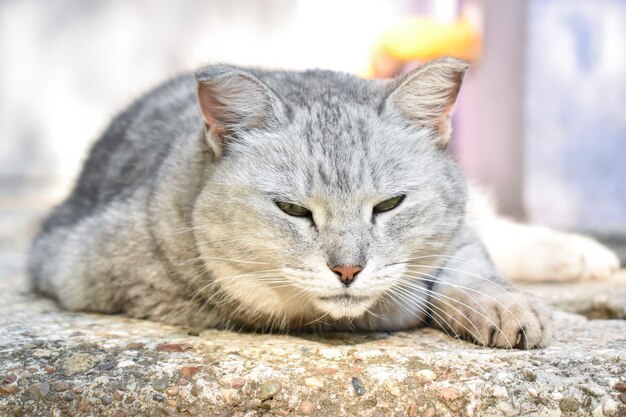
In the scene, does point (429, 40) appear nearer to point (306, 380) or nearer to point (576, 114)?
point (576, 114)

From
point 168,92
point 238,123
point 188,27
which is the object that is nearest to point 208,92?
point 238,123

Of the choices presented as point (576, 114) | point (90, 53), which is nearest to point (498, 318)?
point (576, 114)

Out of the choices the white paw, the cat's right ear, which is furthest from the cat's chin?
the white paw

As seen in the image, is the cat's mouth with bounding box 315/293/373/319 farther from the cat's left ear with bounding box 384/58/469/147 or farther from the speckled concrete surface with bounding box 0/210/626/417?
the cat's left ear with bounding box 384/58/469/147

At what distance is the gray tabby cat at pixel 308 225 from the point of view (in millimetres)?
2053

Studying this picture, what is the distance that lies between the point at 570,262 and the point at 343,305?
5.17ft

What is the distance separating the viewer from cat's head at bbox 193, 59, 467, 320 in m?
2.02

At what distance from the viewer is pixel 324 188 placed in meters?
2.06

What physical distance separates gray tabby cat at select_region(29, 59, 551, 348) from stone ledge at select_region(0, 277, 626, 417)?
16 cm

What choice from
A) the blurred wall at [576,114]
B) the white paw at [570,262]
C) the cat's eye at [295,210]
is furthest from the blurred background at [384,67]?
the cat's eye at [295,210]

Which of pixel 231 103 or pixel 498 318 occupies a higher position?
pixel 231 103

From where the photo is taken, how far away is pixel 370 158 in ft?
7.02

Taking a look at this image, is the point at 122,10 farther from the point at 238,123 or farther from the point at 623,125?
the point at 238,123

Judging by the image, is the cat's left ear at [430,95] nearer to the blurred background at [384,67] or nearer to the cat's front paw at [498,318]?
the blurred background at [384,67]
